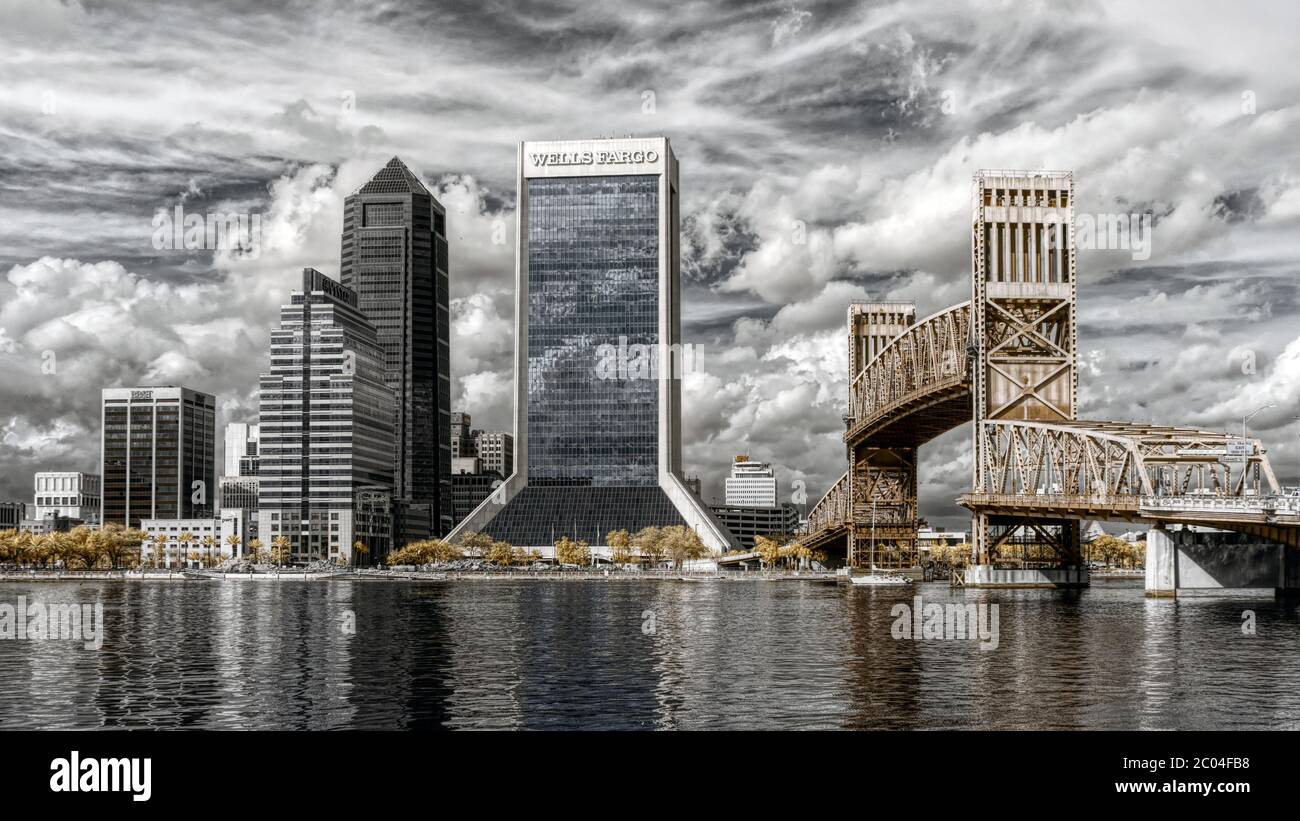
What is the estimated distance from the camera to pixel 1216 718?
41.6 meters

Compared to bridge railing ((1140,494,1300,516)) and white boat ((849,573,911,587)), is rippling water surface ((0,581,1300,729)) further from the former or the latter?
white boat ((849,573,911,587))

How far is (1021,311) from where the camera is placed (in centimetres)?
14812

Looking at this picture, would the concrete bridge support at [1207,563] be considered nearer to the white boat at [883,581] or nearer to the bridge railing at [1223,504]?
the bridge railing at [1223,504]

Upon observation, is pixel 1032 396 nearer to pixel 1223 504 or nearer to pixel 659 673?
pixel 1223 504

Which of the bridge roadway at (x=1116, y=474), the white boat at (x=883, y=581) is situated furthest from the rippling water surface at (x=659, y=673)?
the white boat at (x=883, y=581)

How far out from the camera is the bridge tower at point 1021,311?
5689 inches

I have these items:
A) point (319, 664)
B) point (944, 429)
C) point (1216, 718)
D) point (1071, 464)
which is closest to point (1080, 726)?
point (1216, 718)

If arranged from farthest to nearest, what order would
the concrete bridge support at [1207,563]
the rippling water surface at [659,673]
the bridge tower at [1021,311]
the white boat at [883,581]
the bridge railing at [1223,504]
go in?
the white boat at [883,581] < the bridge tower at [1021,311] < the concrete bridge support at [1207,563] < the bridge railing at [1223,504] < the rippling water surface at [659,673]

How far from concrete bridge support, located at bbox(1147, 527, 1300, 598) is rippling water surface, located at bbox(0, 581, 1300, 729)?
45.9 feet

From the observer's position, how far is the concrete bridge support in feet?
370

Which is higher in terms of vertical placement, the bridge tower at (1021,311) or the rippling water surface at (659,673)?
the bridge tower at (1021,311)

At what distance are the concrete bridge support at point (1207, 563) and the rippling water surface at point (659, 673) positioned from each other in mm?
13998

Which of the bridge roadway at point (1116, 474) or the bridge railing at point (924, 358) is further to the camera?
the bridge railing at point (924, 358)
